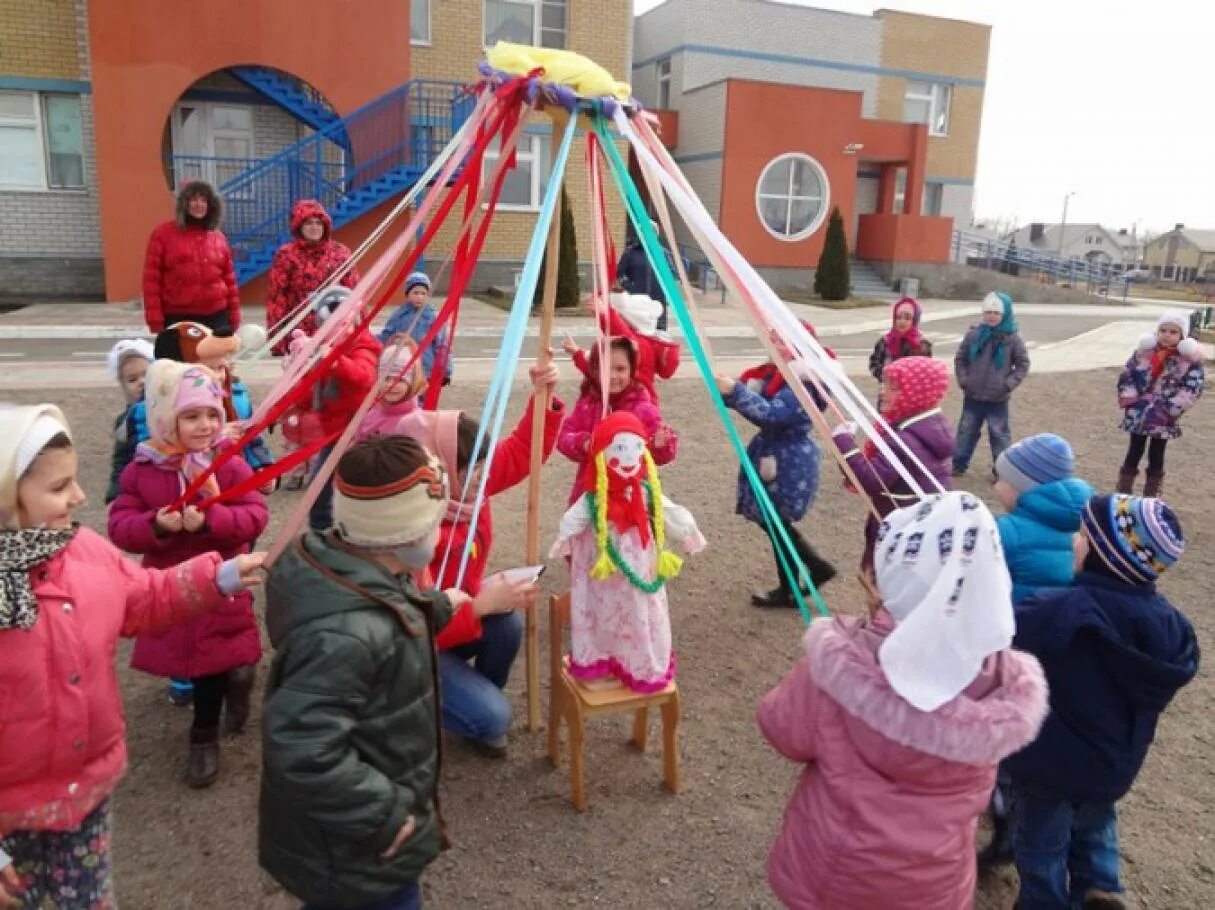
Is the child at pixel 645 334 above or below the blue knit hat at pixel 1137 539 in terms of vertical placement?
above

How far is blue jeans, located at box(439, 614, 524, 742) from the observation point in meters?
3.35

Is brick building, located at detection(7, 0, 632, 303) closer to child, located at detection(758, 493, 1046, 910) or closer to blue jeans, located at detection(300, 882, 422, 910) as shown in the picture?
child, located at detection(758, 493, 1046, 910)

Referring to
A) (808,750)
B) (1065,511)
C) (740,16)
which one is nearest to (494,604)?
(808,750)

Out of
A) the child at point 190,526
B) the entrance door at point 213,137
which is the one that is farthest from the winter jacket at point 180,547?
the entrance door at point 213,137

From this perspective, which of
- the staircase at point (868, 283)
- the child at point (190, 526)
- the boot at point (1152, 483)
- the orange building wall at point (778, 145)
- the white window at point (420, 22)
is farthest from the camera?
the staircase at point (868, 283)

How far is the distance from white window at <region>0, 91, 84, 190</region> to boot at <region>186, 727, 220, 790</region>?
15852 millimetres

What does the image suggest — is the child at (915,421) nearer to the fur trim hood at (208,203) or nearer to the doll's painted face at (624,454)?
the doll's painted face at (624,454)

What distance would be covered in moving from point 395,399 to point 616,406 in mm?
1256

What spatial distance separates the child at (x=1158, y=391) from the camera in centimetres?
706

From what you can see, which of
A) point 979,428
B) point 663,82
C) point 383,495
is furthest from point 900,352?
point 663,82

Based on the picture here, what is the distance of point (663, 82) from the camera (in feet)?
86.2

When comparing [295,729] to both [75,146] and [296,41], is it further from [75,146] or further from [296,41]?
[75,146]

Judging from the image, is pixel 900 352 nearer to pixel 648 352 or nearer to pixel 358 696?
pixel 648 352

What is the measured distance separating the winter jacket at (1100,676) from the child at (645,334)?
101 inches
